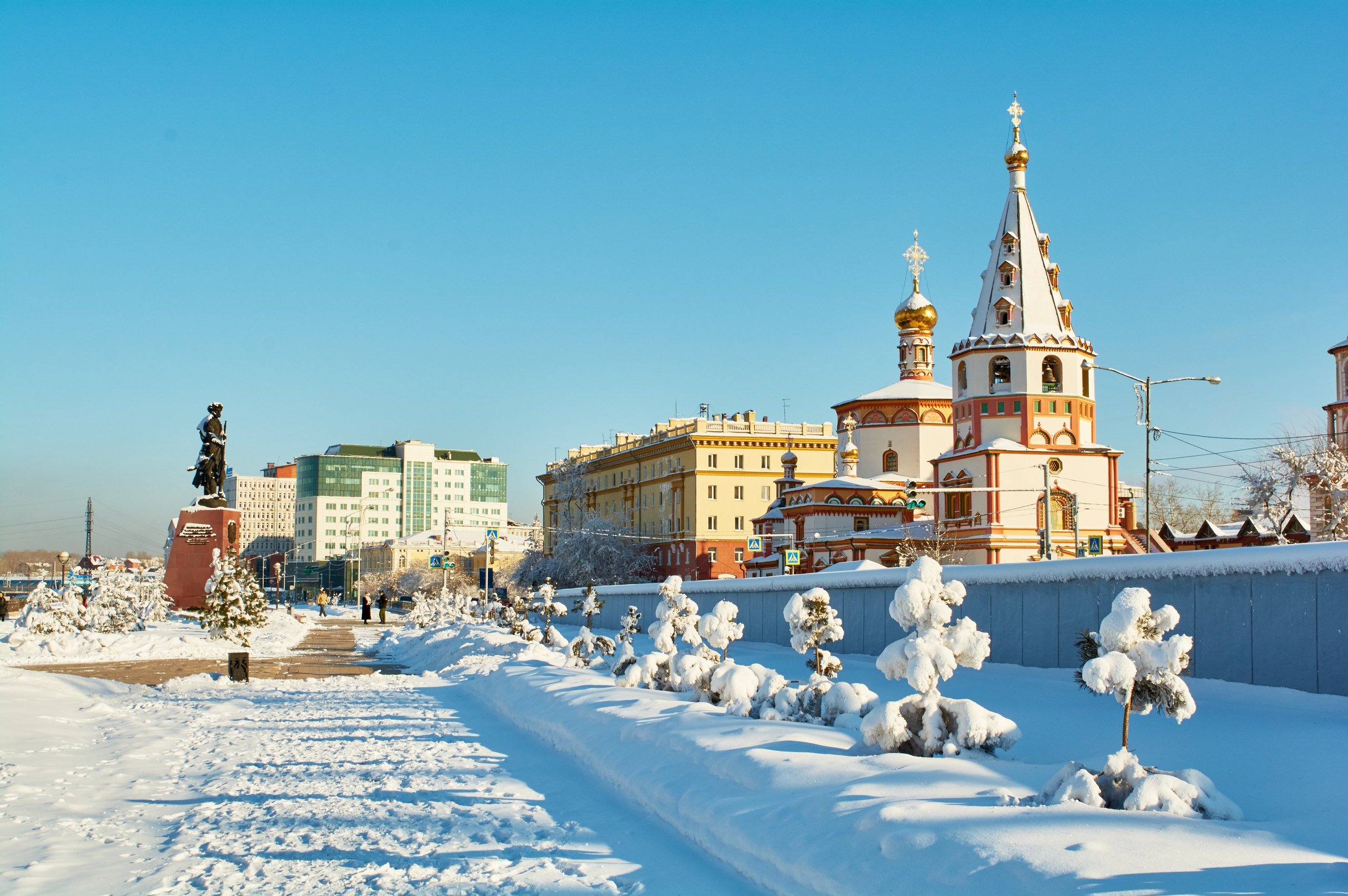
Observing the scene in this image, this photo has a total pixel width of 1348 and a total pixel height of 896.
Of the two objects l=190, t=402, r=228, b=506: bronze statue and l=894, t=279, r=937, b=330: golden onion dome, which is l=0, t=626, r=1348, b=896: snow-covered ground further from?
l=894, t=279, r=937, b=330: golden onion dome

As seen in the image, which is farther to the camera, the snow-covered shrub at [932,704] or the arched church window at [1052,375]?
the arched church window at [1052,375]

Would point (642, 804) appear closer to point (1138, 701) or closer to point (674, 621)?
point (1138, 701)

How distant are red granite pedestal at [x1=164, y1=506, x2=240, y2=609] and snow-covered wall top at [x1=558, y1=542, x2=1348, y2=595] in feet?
101

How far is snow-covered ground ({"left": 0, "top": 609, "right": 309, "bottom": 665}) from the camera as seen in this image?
26.5 meters

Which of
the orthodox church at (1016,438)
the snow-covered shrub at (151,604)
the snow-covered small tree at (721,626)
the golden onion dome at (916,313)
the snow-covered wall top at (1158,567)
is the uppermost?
the golden onion dome at (916,313)

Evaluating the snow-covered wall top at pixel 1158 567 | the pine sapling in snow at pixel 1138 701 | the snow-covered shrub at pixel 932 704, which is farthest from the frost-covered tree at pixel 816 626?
the pine sapling in snow at pixel 1138 701

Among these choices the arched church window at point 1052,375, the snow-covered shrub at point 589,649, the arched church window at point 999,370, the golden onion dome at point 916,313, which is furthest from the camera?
the golden onion dome at point 916,313

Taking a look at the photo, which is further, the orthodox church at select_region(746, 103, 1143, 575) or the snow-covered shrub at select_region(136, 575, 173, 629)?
the orthodox church at select_region(746, 103, 1143, 575)

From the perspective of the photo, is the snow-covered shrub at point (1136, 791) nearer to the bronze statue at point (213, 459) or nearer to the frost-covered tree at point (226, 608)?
the frost-covered tree at point (226, 608)

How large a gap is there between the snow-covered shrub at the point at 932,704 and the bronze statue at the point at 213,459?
41619 millimetres

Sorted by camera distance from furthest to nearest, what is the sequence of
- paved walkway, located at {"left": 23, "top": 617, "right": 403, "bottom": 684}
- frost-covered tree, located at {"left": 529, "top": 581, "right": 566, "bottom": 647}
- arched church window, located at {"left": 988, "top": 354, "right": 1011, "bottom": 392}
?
arched church window, located at {"left": 988, "top": 354, "right": 1011, "bottom": 392} → frost-covered tree, located at {"left": 529, "top": 581, "right": 566, "bottom": 647} → paved walkway, located at {"left": 23, "top": 617, "right": 403, "bottom": 684}

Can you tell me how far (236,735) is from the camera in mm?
13727

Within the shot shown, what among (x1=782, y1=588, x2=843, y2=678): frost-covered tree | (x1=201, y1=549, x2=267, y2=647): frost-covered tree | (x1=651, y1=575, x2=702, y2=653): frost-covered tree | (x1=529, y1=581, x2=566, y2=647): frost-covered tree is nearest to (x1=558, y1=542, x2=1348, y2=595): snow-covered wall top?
(x1=782, y1=588, x2=843, y2=678): frost-covered tree

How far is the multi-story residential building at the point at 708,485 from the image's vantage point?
88688 millimetres
